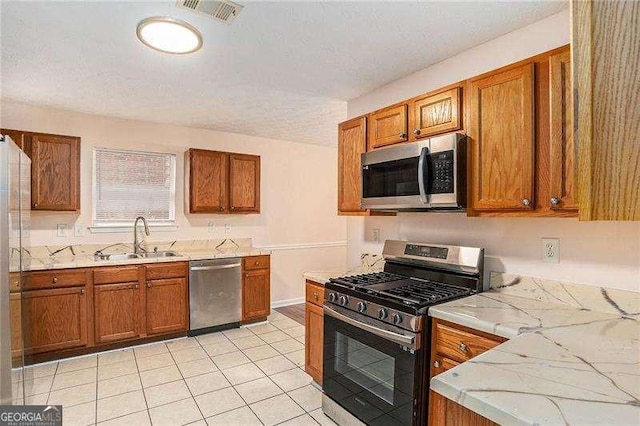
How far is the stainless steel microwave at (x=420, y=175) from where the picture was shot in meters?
1.95

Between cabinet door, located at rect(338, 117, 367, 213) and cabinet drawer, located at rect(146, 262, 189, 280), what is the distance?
6.24 ft

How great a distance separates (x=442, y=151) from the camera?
1.99 metres

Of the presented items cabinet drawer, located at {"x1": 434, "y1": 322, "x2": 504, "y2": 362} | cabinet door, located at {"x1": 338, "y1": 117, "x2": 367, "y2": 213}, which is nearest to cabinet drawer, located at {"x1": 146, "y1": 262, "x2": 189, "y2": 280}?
cabinet door, located at {"x1": 338, "y1": 117, "x2": 367, "y2": 213}

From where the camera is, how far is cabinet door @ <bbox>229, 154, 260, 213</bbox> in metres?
4.21

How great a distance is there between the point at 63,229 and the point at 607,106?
4.36 m

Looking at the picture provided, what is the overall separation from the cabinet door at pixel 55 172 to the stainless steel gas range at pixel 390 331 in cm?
285

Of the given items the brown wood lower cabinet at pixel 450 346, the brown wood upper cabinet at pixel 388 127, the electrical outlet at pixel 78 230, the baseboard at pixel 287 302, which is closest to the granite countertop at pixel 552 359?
the brown wood lower cabinet at pixel 450 346

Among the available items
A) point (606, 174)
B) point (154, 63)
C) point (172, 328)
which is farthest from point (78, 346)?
point (606, 174)

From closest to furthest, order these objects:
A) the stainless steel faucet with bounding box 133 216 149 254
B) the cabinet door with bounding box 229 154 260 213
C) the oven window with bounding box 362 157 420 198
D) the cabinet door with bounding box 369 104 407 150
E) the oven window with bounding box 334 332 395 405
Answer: the oven window with bounding box 334 332 395 405 → the oven window with bounding box 362 157 420 198 → the cabinet door with bounding box 369 104 407 150 → the stainless steel faucet with bounding box 133 216 149 254 → the cabinet door with bounding box 229 154 260 213

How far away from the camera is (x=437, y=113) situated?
84.6 inches

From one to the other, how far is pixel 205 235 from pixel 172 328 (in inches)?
48.1

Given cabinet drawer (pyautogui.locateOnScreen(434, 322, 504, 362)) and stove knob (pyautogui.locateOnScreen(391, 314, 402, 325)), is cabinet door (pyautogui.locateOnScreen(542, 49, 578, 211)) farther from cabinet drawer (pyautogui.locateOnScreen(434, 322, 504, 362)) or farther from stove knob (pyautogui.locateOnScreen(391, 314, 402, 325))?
stove knob (pyautogui.locateOnScreen(391, 314, 402, 325))

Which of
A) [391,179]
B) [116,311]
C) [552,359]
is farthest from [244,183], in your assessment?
[552,359]

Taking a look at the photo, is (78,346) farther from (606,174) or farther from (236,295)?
(606,174)
